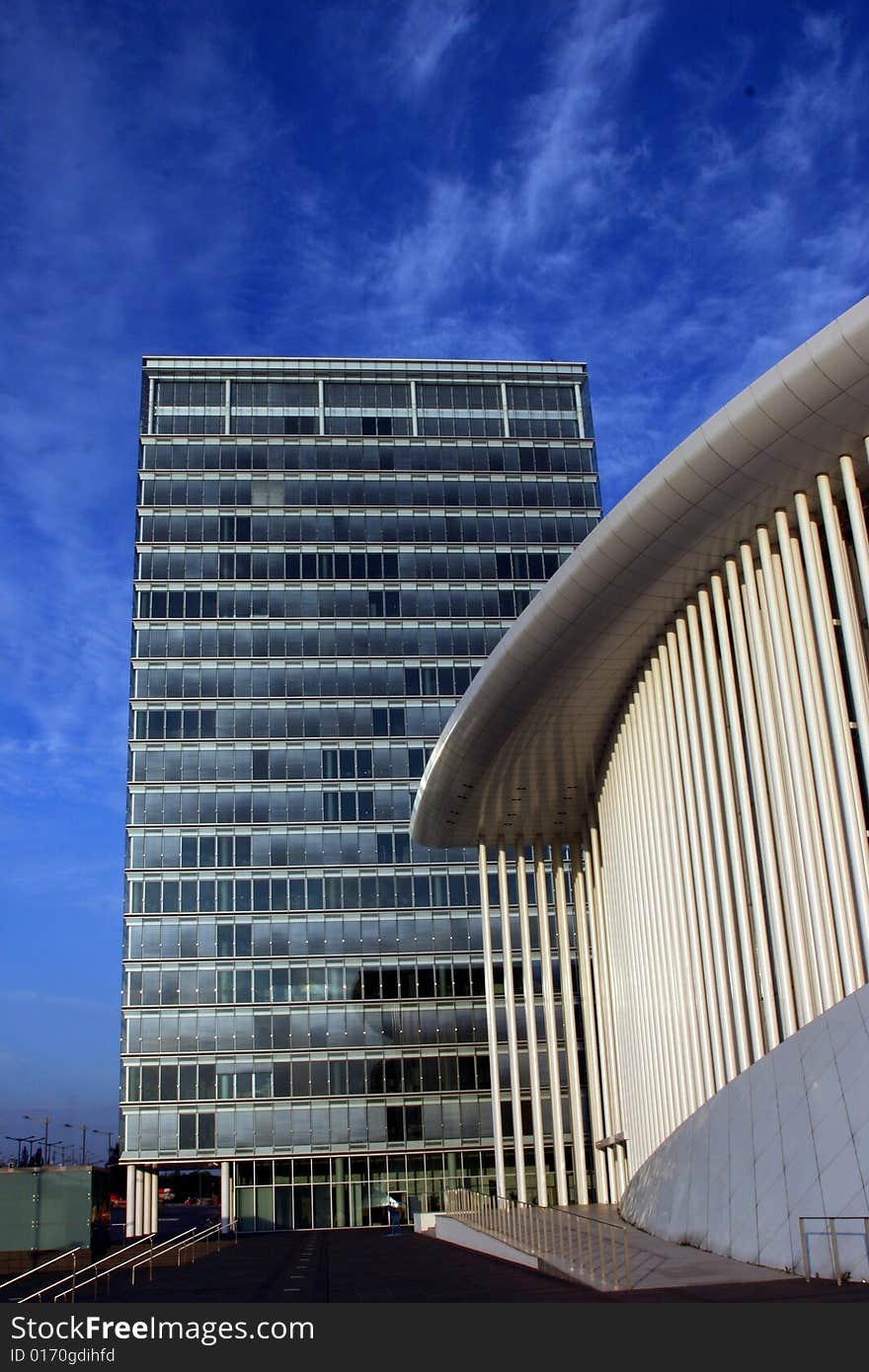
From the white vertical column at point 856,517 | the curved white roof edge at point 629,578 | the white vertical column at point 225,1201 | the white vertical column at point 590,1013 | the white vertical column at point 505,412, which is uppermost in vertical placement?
the white vertical column at point 505,412

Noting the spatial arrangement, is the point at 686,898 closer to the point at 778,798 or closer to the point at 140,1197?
the point at 778,798

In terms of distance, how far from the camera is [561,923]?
44.2 meters

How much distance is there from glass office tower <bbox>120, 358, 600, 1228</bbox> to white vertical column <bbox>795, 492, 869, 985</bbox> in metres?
47.8

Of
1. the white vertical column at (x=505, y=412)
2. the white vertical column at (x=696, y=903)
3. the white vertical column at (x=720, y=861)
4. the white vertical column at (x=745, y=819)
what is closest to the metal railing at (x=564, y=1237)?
the white vertical column at (x=696, y=903)

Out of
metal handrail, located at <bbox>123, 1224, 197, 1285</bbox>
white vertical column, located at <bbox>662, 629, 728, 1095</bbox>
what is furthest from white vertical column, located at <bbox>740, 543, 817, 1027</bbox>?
metal handrail, located at <bbox>123, 1224, 197, 1285</bbox>

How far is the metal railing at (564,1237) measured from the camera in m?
17.8

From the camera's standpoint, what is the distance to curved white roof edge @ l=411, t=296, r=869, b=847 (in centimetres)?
2028

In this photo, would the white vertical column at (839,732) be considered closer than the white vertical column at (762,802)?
Yes

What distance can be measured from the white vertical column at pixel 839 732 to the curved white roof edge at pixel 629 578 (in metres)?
1.10

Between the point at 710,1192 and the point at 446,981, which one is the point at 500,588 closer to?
the point at 446,981

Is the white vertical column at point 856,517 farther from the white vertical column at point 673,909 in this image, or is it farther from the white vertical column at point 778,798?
the white vertical column at point 673,909

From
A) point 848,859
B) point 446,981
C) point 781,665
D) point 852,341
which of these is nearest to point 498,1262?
point 848,859

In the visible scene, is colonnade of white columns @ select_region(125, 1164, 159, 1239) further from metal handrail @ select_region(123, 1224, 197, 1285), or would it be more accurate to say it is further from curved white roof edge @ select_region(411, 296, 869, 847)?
metal handrail @ select_region(123, 1224, 197, 1285)

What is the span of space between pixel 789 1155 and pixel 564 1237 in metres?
6.06
